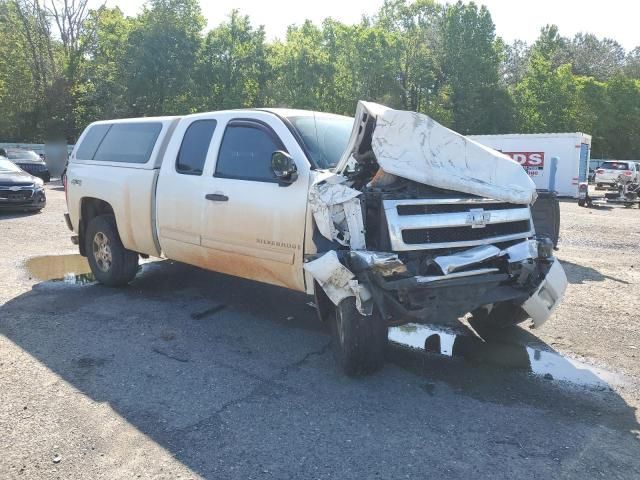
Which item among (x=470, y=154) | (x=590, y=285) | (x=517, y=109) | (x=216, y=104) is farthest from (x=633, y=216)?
(x=517, y=109)

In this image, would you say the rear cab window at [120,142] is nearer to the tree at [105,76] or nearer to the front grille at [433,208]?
the front grille at [433,208]

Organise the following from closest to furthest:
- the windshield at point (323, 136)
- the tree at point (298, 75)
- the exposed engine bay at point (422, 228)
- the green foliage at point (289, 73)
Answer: the exposed engine bay at point (422, 228) → the windshield at point (323, 136) → the green foliage at point (289, 73) → the tree at point (298, 75)

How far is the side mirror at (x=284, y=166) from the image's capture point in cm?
458

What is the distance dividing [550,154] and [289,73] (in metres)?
24.1

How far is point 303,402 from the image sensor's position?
396cm

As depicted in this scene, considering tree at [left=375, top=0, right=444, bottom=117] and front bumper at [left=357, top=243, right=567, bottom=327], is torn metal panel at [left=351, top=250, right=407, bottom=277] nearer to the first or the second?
front bumper at [left=357, top=243, right=567, bottom=327]

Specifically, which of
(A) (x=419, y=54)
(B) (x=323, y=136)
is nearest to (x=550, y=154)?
(B) (x=323, y=136)

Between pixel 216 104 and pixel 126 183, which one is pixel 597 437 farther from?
pixel 216 104

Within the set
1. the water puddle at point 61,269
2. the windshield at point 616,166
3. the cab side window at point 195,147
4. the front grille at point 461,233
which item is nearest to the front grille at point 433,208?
the front grille at point 461,233

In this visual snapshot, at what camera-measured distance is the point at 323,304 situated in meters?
4.59

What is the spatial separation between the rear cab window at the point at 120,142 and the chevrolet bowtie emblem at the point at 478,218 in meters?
3.81

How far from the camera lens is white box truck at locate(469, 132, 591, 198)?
18531 mm

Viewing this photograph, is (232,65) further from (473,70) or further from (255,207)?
(255,207)

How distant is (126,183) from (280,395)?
3.57 metres
